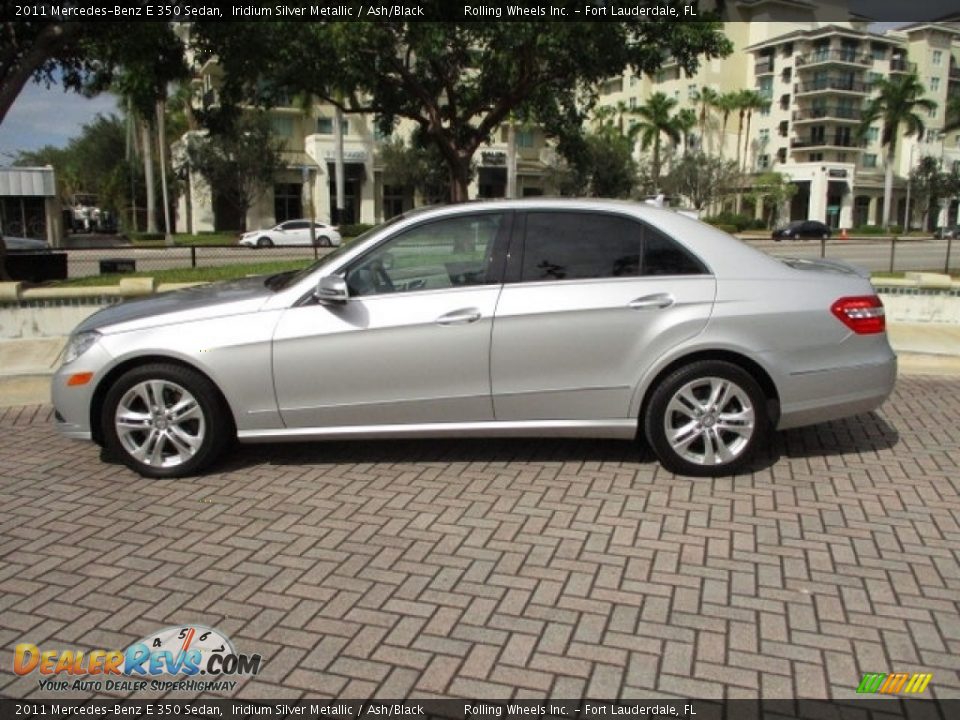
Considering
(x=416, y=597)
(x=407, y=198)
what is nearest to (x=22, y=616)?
(x=416, y=597)

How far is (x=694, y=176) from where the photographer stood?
64.2 m

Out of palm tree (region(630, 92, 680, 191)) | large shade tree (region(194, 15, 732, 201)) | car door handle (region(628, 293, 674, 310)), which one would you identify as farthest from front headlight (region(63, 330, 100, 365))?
palm tree (region(630, 92, 680, 191))

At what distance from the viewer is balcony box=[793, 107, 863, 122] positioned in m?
81.8

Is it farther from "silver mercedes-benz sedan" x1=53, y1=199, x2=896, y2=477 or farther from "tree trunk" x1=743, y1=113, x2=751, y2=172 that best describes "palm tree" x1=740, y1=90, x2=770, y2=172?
"silver mercedes-benz sedan" x1=53, y1=199, x2=896, y2=477

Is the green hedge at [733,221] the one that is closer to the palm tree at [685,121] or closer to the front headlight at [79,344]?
the palm tree at [685,121]

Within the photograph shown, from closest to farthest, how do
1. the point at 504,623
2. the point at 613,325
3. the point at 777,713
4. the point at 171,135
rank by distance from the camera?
the point at 777,713 → the point at 504,623 → the point at 613,325 → the point at 171,135

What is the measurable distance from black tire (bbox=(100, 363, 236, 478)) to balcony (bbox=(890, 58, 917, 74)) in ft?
322

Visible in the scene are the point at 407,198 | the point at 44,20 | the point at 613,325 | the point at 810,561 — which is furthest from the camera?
the point at 407,198

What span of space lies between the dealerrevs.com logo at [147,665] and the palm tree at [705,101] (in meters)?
84.7

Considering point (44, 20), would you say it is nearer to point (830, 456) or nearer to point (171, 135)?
point (830, 456)

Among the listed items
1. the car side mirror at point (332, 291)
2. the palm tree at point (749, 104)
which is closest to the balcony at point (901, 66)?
the palm tree at point (749, 104)

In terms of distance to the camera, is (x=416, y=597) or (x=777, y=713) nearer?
(x=777, y=713)

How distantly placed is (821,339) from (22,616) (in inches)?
174

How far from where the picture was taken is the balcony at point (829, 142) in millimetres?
82125
